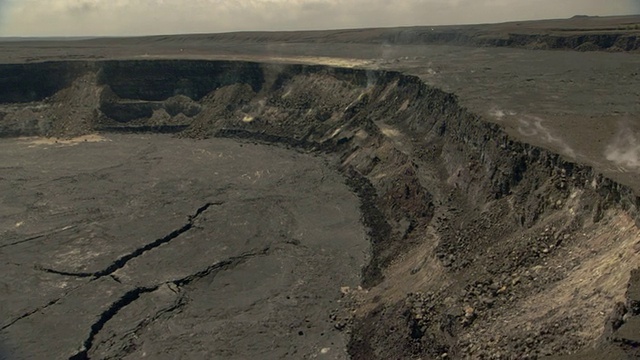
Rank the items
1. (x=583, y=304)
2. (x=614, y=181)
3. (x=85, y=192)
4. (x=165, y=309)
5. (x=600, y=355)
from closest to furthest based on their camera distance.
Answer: (x=600, y=355), (x=583, y=304), (x=614, y=181), (x=165, y=309), (x=85, y=192)

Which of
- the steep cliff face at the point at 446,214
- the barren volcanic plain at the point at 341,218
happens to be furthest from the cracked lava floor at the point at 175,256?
the steep cliff face at the point at 446,214

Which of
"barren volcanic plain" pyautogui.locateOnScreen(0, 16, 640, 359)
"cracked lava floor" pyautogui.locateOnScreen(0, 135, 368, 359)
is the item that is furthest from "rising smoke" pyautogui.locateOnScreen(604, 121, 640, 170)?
"cracked lava floor" pyautogui.locateOnScreen(0, 135, 368, 359)

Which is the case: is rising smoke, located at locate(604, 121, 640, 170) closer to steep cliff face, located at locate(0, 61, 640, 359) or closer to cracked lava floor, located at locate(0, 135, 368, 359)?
steep cliff face, located at locate(0, 61, 640, 359)

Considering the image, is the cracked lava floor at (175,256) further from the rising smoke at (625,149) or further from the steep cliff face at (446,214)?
the rising smoke at (625,149)

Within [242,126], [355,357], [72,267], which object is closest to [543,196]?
[355,357]

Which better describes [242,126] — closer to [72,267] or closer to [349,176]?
[349,176]

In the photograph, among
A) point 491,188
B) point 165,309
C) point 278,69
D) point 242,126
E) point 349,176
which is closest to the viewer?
point 165,309

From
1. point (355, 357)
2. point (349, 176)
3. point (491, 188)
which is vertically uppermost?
point (491, 188)
